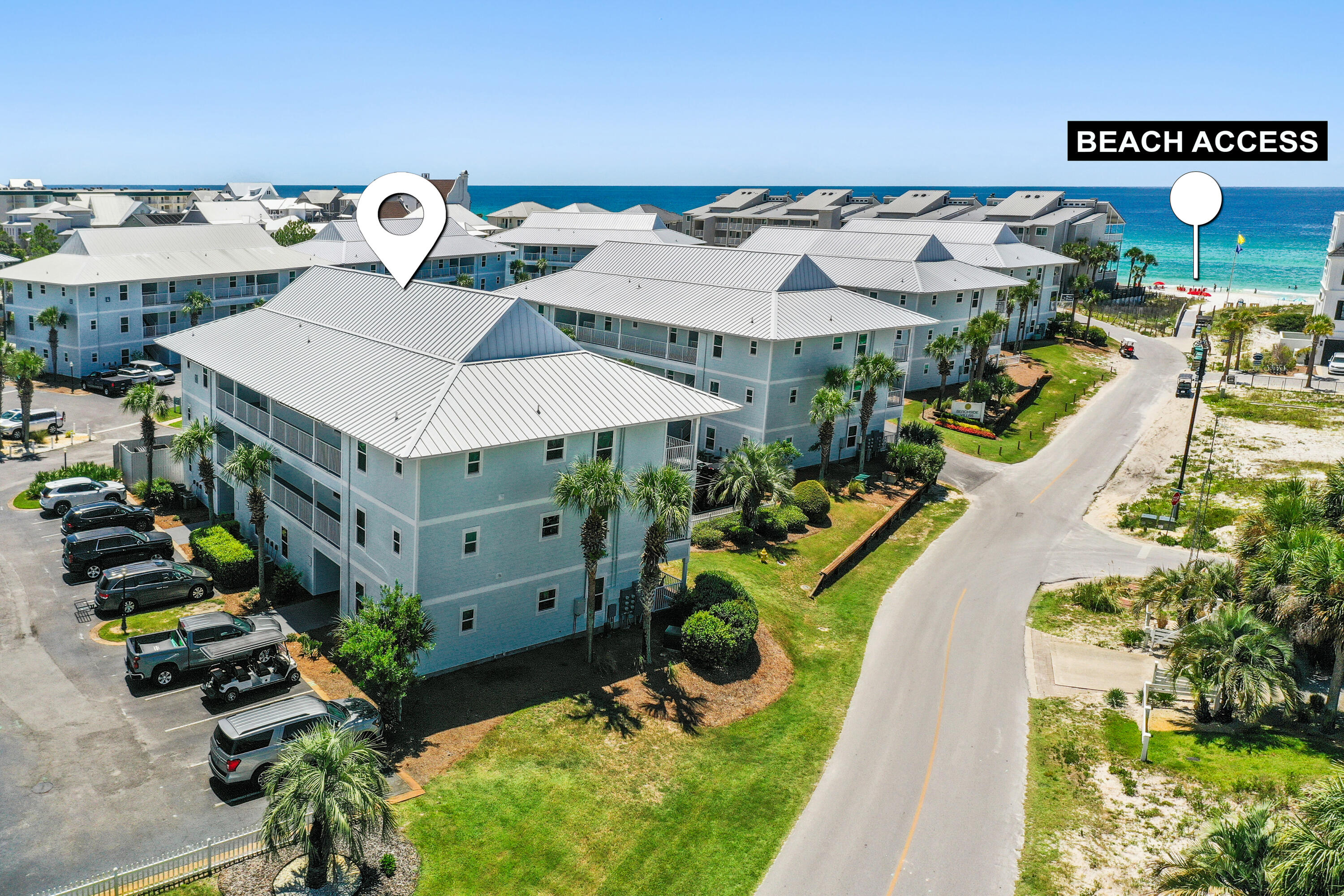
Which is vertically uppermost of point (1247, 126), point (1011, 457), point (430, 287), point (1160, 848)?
point (1247, 126)

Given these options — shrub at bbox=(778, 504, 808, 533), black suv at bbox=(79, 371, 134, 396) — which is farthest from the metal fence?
black suv at bbox=(79, 371, 134, 396)

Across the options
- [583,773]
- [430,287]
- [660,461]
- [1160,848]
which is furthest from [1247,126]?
[430,287]

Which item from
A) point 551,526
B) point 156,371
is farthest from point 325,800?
point 156,371

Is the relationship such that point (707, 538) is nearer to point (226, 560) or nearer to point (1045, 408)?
point (226, 560)

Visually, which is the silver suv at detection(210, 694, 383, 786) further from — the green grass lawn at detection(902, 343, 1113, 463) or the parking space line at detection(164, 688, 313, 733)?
the green grass lawn at detection(902, 343, 1113, 463)

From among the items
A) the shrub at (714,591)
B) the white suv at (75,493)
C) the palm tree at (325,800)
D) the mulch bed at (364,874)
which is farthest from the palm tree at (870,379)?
the white suv at (75,493)

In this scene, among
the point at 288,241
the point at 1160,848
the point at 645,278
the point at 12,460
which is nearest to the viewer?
the point at 1160,848

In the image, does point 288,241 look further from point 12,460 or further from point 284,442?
point 284,442
